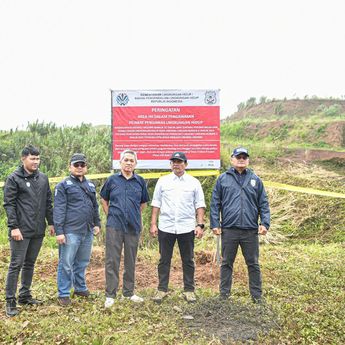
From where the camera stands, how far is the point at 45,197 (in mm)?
5242

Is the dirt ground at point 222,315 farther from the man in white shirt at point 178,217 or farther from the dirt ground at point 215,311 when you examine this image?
the man in white shirt at point 178,217

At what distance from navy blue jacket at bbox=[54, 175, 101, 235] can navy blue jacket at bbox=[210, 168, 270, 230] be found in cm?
146

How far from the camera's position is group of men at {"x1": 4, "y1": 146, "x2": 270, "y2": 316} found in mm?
5168

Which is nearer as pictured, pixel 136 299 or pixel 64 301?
pixel 64 301

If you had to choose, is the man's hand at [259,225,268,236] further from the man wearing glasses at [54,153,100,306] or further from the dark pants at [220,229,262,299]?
the man wearing glasses at [54,153,100,306]

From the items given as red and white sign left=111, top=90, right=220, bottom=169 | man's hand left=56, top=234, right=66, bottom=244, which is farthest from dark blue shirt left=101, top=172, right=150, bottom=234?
red and white sign left=111, top=90, right=220, bottom=169

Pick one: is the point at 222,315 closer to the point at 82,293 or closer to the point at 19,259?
the point at 82,293

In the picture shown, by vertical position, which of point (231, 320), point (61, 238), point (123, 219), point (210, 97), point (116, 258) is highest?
point (210, 97)

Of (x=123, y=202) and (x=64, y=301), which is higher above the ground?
(x=123, y=202)

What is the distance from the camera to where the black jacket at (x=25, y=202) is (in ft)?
16.2

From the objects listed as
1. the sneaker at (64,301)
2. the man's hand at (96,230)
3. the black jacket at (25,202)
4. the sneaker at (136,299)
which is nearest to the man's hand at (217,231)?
the sneaker at (136,299)

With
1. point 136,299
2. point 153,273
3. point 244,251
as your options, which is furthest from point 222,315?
point 153,273

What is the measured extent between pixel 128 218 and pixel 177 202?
0.60 m

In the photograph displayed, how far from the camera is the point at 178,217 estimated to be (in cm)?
532
